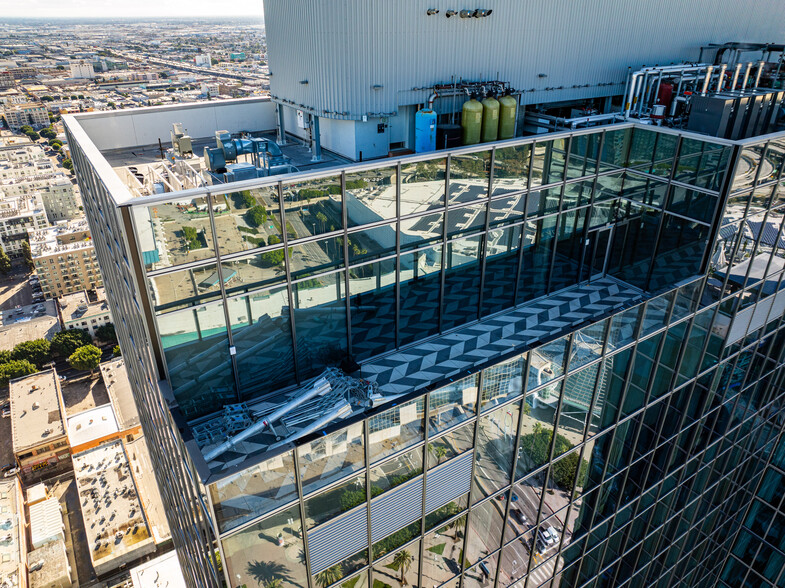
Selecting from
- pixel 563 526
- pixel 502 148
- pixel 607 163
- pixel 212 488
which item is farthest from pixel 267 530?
pixel 607 163

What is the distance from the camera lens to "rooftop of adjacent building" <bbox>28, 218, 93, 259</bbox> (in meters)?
90.1

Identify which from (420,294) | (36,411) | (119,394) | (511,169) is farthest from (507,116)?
(119,394)

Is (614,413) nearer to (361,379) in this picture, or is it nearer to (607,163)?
(361,379)

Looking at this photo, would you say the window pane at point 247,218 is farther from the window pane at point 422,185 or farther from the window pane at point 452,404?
the window pane at point 452,404

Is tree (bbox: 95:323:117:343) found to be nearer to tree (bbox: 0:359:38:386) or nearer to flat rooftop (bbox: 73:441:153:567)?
tree (bbox: 0:359:38:386)

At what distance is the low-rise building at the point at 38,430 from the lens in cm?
5975

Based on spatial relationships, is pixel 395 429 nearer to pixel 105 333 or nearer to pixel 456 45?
pixel 456 45

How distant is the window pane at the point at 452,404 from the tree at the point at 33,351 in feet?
274

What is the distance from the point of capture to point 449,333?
14539 mm

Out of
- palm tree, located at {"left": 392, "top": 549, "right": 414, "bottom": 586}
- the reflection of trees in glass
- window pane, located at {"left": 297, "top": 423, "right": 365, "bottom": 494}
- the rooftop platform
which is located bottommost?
palm tree, located at {"left": 392, "top": 549, "right": 414, "bottom": 586}

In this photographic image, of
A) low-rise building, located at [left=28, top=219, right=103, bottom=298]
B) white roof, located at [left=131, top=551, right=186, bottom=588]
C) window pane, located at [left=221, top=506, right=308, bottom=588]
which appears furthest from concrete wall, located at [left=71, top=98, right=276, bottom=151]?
low-rise building, located at [left=28, top=219, right=103, bottom=298]

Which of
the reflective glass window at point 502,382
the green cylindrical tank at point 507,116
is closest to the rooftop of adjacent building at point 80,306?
the green cylindrical tank at point 507,116

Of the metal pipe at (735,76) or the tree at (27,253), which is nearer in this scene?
the metal pipe at (735,76)

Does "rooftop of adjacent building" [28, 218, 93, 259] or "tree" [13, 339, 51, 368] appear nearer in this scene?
"tree" [13, 339, 51, 368]
